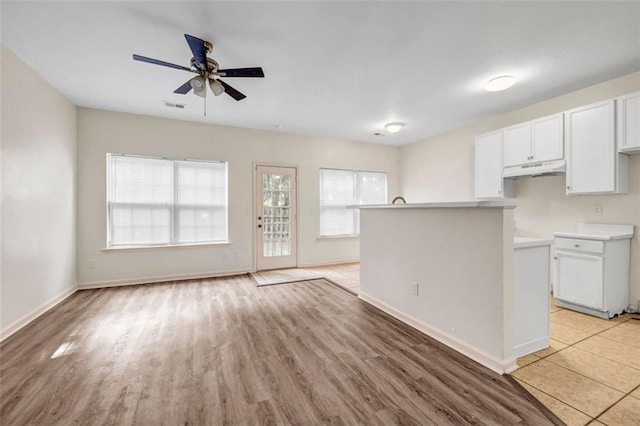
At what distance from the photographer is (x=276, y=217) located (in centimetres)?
549

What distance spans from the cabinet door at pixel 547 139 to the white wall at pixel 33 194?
20.6 feet

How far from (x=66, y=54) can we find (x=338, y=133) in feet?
13.8

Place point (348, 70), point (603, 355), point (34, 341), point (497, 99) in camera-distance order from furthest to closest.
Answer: point (497, 99), point (348, 70), point (34, 341), point (603, 355)

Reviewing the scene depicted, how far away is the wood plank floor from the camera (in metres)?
1.55

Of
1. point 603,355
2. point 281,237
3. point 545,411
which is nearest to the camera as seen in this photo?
point 545,411

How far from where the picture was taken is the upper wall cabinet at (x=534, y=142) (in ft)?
11.5

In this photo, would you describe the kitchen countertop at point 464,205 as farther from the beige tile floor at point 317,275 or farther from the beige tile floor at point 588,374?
the beige tile floor at point 317,275

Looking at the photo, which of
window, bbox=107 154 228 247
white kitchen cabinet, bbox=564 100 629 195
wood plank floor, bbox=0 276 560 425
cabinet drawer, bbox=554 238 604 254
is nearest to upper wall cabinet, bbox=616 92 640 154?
white kitchen cabinet, bbox=564 100 629 195

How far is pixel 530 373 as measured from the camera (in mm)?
1912

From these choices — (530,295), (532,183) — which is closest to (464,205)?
(530,295)

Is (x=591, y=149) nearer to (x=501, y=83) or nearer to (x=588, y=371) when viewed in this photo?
(x=501, y=83)

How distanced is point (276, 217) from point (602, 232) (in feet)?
16.4

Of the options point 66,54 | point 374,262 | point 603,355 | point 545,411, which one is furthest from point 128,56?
point 603,355

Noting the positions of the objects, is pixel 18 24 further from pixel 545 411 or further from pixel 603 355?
pixel 603 355
